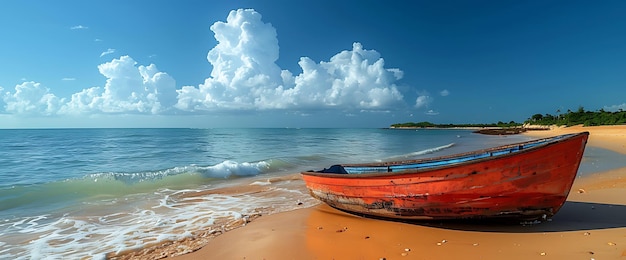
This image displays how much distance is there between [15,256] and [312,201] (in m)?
6.19

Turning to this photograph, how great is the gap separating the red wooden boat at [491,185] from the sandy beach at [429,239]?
0.32 meters

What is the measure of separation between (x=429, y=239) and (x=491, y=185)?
133 cm

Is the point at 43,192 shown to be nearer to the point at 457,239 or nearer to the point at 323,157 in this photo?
the point at 457,239

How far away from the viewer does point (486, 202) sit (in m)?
5.00

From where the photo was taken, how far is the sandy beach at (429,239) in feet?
14.1

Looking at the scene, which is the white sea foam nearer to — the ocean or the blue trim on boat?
the ocean

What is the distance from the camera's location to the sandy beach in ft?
14.1

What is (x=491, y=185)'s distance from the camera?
489 centimetres

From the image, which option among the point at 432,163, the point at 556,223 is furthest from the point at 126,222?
the point at 556,223

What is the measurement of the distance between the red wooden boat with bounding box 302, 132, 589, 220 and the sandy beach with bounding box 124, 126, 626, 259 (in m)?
0.32

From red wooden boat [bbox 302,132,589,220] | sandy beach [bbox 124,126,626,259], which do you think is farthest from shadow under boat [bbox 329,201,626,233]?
red wooden boat [bbox 302,132,589,220]

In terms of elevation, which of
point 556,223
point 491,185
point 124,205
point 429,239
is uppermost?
point 491,185

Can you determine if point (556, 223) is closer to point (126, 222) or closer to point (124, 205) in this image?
point (126, 222)

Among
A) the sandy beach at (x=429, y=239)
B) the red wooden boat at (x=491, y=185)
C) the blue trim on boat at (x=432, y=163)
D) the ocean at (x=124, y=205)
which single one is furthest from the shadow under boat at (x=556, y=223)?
the ocean at (x=124, y=205)
